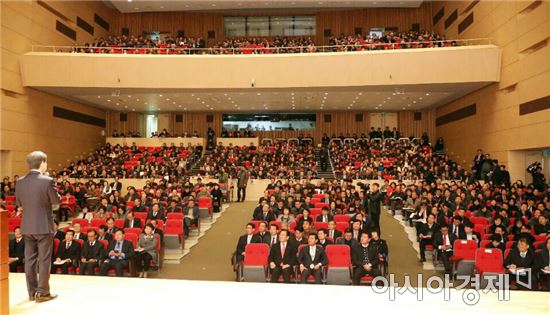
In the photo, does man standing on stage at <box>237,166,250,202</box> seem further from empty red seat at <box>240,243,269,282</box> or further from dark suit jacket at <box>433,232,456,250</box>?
empty red seat at <box>240,243,269,282</box>

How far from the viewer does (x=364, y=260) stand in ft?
26.1

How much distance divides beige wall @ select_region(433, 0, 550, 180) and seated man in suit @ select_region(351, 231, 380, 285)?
9559mm

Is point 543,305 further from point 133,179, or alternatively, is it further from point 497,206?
point 133,179

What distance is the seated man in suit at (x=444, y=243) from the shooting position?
28.9 ft

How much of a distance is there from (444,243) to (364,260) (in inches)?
85.8

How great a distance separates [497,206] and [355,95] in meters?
11.6

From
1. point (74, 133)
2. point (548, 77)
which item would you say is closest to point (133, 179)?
point (74, 133)

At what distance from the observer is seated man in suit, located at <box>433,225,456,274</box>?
880 centimetres

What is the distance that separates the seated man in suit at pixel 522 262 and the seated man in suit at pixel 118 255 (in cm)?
643

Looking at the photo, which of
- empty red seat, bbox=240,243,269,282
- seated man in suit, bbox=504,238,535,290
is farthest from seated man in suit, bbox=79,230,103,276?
seated man in suit, bbox=504,238,535,290

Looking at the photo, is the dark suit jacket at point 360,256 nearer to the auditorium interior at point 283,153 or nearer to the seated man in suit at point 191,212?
the auditorium interior at point 283,153

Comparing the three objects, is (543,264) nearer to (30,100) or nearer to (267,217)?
(267,217)

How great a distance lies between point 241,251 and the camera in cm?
840

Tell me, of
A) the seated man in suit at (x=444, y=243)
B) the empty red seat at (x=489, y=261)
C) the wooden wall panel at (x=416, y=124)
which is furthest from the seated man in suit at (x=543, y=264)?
the wooden wall panel at (x=416, y=124)
